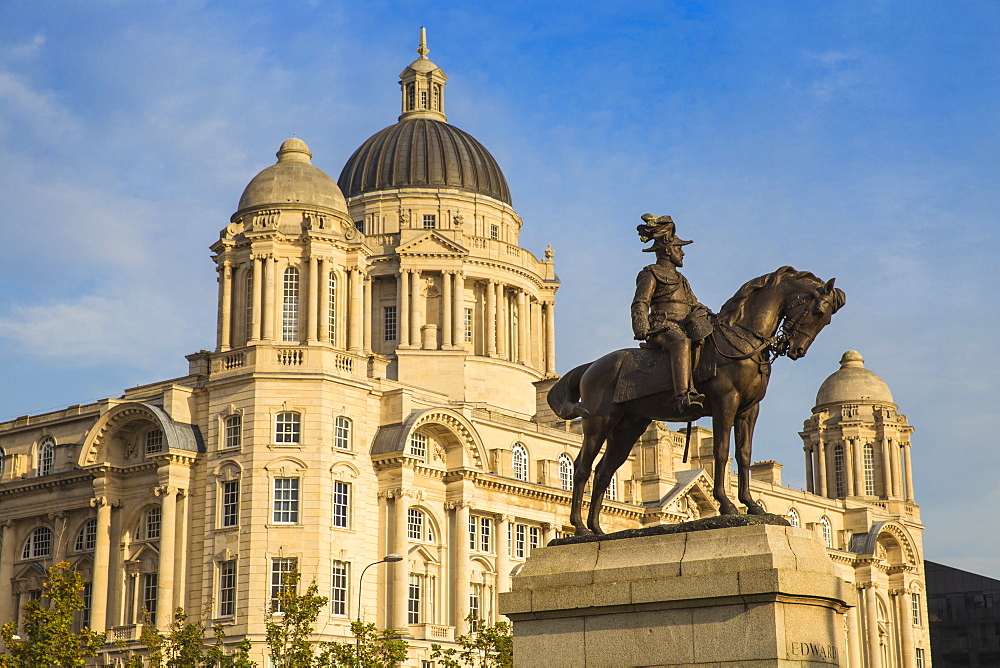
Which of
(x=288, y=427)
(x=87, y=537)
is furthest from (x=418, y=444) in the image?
(x=87, y=537)

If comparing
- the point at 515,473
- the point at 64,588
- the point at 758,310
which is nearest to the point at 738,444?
the point at 758,310

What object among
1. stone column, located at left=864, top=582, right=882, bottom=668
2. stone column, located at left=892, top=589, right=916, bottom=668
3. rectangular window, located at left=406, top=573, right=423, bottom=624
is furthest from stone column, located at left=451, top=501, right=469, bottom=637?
stone column, located at left=892, top=589, right=916, bottom=668

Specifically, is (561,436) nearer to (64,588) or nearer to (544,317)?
(544,317)

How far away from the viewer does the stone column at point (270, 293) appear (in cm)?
7231

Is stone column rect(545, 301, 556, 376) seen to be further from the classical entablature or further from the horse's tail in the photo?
the horse's tail

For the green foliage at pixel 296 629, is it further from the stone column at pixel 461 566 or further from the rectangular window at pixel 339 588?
the stone column at pixel 461 566

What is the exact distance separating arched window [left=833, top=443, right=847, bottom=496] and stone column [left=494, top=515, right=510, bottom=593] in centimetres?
4475

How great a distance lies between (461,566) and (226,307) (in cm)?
1719

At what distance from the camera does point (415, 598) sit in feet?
244

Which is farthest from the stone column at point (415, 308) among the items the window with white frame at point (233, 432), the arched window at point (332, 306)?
the window with white frame at point (233, 432)

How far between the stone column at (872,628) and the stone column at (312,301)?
53517 millimetres

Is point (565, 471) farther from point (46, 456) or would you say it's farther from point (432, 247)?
point (46, 456)

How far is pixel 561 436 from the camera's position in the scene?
90000 mm

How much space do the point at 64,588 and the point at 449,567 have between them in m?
23.2
